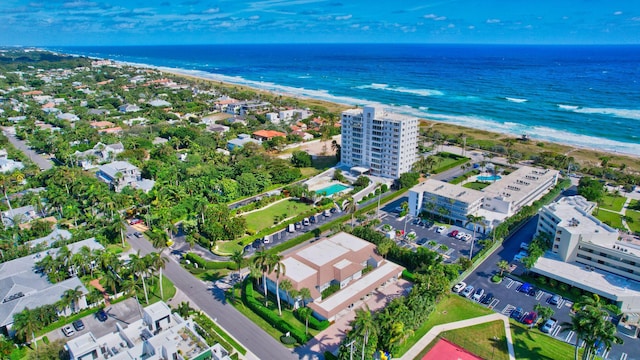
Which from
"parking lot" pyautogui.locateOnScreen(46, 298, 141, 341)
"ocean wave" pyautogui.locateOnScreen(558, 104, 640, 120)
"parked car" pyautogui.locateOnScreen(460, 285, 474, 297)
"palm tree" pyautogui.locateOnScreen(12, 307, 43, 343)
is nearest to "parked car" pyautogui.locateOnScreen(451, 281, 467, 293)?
"parked car" pyautogui.locateOnScreen(460, 285, 474, 297)

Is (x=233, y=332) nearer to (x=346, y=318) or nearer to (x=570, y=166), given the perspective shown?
(x=346, y=318)

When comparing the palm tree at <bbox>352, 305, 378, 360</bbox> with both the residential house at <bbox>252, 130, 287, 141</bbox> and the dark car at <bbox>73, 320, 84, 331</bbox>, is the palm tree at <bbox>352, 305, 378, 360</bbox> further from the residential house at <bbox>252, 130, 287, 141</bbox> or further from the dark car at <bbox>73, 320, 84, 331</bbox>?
the residential house at <bbox>252, 130, 287, 141</bbox>

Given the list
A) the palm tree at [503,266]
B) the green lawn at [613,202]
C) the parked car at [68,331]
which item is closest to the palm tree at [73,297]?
the parked car at [68,331]

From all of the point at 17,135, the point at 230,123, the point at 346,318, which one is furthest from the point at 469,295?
the point at 17,135

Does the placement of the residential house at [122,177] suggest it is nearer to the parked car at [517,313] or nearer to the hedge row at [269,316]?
the hedge row at [269,316]

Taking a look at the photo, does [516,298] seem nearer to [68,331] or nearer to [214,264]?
[214,264]
